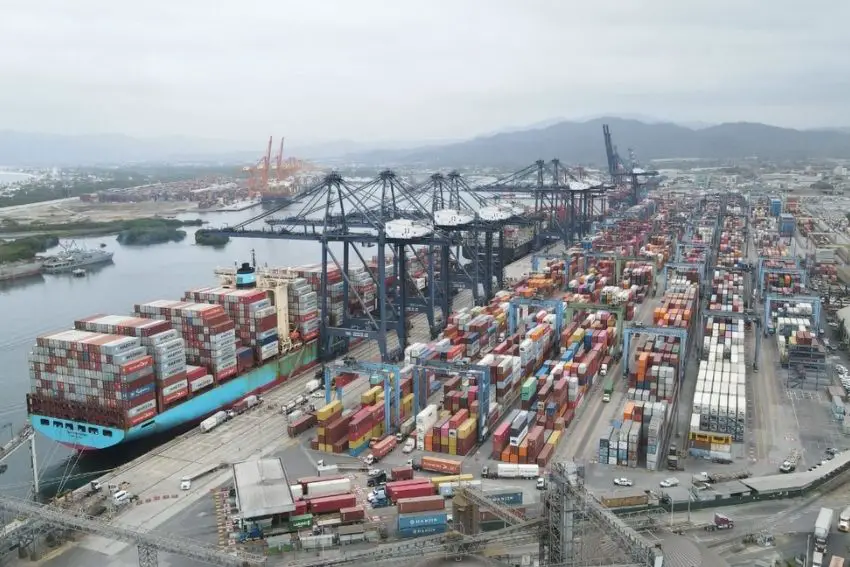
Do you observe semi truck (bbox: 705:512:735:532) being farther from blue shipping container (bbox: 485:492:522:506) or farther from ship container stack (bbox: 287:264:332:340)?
ship container stack (bbox: 287:264:332:340)

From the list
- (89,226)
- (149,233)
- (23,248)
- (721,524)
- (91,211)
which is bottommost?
(721,524)

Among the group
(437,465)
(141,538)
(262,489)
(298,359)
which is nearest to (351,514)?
(262,489)

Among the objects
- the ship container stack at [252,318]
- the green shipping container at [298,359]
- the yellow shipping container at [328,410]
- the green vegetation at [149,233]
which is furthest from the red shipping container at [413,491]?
the green vegetation at [149,233]

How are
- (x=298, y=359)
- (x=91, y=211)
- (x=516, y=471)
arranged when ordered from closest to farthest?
1. (x=516, y=471)
2. (x=298, y=359)
3. (x=91, y=211)

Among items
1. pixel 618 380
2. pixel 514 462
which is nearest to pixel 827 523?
pixel 514 462

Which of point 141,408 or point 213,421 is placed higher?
point 141,408

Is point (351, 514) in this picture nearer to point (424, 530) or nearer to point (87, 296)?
point (424, 530)

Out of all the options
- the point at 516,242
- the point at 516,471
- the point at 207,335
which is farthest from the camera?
the point at 516,242
